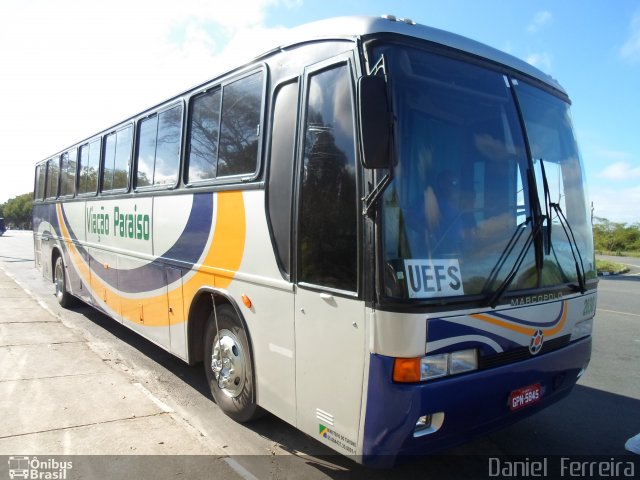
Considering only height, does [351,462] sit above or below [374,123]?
below

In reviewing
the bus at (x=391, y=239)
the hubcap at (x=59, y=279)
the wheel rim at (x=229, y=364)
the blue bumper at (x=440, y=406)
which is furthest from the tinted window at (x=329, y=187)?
the hubcap at (x=59, y=279)

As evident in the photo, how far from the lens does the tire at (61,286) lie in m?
9.85

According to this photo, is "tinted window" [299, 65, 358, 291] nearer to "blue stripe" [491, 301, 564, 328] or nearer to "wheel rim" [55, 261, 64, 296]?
"blue stripe" [491, 301, 564, 328]

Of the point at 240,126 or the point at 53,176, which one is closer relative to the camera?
the point at 240,126

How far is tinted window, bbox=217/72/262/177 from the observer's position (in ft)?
13.4

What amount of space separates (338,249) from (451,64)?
57.3 inches

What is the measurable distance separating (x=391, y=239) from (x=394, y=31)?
4.34 ft

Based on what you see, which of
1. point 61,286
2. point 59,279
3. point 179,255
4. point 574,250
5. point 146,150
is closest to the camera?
point 574,250

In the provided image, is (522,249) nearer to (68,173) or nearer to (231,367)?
(231,367)

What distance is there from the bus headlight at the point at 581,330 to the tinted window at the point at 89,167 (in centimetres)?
710

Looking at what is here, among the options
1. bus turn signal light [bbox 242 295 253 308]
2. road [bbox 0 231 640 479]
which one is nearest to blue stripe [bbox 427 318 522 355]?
road [bbox 0 231 640 479]

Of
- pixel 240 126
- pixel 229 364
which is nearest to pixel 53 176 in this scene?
pixel 240 126

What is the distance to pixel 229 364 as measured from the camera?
14.6ft

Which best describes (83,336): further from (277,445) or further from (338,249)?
(338,249)
